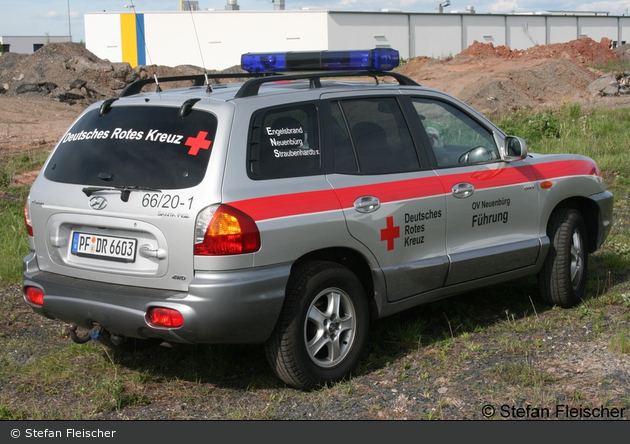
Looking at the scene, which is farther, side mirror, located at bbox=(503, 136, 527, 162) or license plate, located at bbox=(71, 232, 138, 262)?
side mirror, located at bbox=(503, 136, 527, 162)

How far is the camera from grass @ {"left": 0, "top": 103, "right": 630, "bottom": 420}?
13.9 feet

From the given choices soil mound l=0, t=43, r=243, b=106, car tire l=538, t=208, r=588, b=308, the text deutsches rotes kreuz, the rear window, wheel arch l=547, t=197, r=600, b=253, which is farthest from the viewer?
soil mound l=0, t=43, r=243, b=106

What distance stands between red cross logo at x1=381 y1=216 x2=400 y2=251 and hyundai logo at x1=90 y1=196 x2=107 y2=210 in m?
1.68

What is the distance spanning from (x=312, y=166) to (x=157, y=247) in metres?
1.05

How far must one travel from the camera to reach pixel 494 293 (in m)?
6.51

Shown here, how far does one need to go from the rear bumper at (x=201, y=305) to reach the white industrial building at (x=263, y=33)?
47241mm

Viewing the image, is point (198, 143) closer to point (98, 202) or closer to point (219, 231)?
point (219, 231)

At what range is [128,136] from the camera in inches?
169

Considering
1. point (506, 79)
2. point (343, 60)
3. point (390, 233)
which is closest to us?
point (390, 233)

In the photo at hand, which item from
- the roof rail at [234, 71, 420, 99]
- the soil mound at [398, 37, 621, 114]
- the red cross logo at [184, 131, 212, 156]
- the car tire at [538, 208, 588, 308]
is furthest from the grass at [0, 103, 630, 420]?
the soil mound at [398, 37, 621, 114]

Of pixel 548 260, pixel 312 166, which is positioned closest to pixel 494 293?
pixel 548 260

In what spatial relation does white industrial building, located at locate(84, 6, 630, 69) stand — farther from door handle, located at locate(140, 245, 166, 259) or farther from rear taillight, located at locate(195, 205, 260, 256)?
rear taillight, located at locate(195, 205, 260, 256)

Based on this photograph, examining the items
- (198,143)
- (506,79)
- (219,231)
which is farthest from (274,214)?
(506,79)

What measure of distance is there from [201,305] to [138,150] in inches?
39.3
